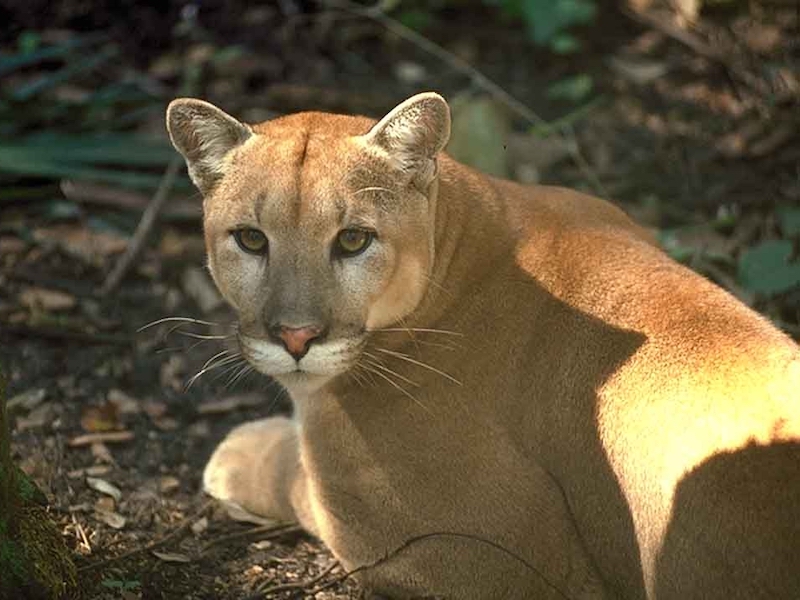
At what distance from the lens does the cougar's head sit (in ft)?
15.9

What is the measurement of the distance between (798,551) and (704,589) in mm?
331

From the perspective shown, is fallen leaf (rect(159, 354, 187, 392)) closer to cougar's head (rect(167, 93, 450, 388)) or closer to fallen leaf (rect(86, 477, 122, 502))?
fallen leaf (rect(86, 477, 122, 502))

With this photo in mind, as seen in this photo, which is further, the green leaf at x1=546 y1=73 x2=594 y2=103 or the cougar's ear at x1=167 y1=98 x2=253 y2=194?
the green leaf at x1=546 y1=73 x2=594 y2=103

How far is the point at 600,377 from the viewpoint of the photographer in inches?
192

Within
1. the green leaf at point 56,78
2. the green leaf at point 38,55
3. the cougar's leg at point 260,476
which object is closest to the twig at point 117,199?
the green leaf at point 56,78

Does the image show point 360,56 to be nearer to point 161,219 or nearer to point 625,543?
point 161,219

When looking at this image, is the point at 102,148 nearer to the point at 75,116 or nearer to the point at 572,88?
the point at 75,116

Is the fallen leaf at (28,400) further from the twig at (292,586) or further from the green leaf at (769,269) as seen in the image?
the green leaf at (769,269)

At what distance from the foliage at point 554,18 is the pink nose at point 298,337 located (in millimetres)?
4476

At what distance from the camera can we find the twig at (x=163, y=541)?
16.2ft

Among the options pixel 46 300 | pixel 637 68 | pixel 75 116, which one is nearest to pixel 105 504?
pixel 46 300

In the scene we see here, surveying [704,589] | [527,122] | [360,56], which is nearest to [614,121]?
[527,122]

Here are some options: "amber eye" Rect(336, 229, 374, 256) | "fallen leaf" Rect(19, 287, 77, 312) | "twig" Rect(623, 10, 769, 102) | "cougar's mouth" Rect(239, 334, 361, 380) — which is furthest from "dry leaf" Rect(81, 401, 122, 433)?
"twig" Rect(623, 10, 769, 102)

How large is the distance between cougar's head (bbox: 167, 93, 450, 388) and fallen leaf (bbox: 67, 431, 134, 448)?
1384 mm
